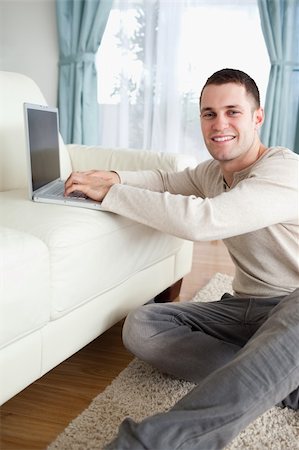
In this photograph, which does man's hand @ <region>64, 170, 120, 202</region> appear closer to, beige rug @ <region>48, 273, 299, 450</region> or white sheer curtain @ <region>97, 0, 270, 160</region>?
beige rug @ <region>48, 273, 299, 450</region>

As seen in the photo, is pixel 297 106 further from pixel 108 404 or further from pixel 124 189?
pixel 108 404

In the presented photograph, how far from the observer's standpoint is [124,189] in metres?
1.34

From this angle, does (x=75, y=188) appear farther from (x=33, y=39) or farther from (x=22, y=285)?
(x=33, y=39)

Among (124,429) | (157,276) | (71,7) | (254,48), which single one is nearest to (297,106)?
(254,48)

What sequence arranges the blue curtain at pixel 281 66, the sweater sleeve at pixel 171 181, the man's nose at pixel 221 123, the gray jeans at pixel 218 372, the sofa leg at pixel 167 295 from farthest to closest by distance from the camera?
the blue curtain at pixel 281 66, the sofa leg at pixel 167 295, the sweater sleeve at pixel 171 181, the man's nose at pixel 221 123, the gray jeans at pixel 218 372

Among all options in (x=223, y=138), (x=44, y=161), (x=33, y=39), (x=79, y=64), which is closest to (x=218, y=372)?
(x=223, y=138)

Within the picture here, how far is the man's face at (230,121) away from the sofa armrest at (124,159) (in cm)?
58

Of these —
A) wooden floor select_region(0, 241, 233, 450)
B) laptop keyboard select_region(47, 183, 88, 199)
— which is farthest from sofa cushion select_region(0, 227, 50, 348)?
laptop keyboard select_region(47, 183, 88, 199)

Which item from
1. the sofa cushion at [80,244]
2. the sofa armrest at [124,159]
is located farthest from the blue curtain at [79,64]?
the sofa cushion at [80,244]

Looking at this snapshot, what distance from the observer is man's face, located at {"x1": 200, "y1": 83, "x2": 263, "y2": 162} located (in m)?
1.36

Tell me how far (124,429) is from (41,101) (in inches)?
58.4

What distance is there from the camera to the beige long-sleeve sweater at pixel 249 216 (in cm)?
121

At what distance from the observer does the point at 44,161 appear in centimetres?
163

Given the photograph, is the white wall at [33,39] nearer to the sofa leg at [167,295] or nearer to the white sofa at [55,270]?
the white sofa at [55,270]
